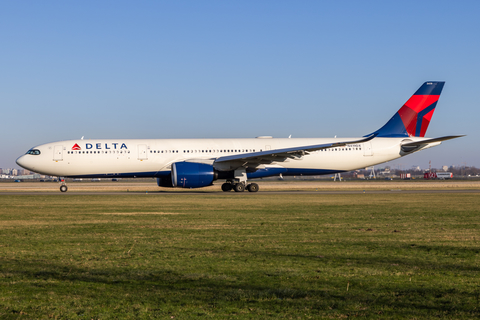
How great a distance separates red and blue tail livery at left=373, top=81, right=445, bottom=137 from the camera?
118ft

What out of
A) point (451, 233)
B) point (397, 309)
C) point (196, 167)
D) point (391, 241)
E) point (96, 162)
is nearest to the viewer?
point (397, 309)

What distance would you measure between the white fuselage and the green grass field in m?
19.5

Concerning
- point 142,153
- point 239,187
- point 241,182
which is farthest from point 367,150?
point 142,153

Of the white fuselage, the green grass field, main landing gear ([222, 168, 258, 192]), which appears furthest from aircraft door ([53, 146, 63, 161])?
the green grass field

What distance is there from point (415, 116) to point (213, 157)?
16.3 meters

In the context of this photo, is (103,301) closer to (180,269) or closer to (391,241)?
(180,269)

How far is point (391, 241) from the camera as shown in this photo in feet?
31.7

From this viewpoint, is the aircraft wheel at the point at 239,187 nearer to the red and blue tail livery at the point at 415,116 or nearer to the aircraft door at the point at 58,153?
the red and blue tail livery at the point at 415,116

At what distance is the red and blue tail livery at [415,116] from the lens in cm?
3603

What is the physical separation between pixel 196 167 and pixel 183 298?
24.3m

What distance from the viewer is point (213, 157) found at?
3312 centimetres

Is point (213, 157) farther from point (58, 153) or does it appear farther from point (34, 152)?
point (34, 152)

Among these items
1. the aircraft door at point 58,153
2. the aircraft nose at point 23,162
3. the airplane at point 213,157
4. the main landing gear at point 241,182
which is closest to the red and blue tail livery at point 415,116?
the airplane at point 213,157

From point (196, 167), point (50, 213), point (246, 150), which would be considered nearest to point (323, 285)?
point (50, 213)
